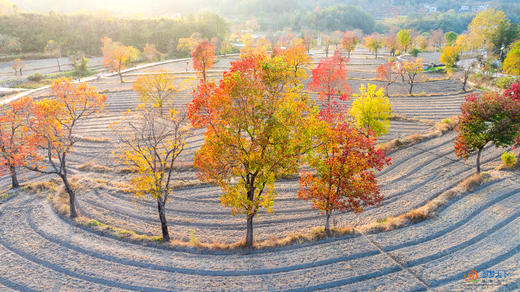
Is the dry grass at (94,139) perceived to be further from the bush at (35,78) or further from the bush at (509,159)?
the bush at (35,78)

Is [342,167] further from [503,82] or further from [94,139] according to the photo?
[503,82]

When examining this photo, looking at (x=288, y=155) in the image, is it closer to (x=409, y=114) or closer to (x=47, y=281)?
(x=47, y=281)

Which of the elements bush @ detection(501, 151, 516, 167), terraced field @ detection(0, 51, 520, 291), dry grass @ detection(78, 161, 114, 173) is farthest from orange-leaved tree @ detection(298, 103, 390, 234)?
dry grass @ detection(78, 161, 114, 173)

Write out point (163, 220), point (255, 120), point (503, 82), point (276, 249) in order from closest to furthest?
point (255, 120)
point (276, 249)
point (163, 220)
point (503, 82)

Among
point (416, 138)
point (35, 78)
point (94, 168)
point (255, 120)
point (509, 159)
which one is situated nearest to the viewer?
point (255, 120)

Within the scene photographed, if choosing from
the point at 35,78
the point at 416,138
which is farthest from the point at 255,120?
the point at 35,78

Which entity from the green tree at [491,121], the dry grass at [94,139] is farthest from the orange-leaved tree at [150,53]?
the green tree at [491,121]
